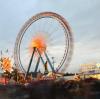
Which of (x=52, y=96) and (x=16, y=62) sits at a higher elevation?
(x=16, y=62)

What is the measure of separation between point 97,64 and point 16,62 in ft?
121

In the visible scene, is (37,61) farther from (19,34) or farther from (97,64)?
(97,64)

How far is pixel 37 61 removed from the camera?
5791 centimetres

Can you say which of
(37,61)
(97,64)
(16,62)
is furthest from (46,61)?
(97,64)

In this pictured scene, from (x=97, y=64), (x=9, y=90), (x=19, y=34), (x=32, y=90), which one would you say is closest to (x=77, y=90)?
(x=32, y=90)

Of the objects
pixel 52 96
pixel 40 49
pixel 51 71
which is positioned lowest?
pixel 52 96

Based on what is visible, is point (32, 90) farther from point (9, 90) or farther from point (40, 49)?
point (40, 49)

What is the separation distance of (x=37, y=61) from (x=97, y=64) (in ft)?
106

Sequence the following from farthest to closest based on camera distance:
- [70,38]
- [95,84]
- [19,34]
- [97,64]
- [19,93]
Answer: [97,64], [19,34], [70,38], [19,93], [95,84]

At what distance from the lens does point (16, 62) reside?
54344 mm

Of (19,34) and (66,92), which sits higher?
(19,34)

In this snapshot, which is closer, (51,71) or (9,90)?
(9,90)

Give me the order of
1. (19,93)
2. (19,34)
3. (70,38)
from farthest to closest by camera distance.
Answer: (19,34) < (70,38) < (19,93)

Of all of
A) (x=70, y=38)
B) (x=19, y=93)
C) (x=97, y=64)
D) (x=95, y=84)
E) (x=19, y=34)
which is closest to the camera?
(x=95, y=84)
